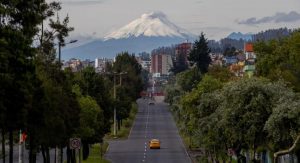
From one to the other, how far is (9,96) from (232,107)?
1600 cm

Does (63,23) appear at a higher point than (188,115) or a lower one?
higher

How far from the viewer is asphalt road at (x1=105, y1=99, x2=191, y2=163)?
252ft

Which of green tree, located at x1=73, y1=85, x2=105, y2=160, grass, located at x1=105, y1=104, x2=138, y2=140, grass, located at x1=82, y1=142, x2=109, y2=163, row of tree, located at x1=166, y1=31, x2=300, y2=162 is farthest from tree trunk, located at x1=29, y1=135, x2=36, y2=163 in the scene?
grass, located at x1=105, y1=104, x2=138, y2=140

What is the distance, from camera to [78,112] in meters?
49.2

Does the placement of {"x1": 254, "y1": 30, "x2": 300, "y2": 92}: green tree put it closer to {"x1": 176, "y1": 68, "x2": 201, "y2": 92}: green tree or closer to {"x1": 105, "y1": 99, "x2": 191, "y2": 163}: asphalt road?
{"x1": 105, "y1": 99, "x2": 191, "y2": 163}: asphalt road

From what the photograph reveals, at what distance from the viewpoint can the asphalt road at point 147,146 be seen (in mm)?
76713

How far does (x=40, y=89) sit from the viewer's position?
35750 millimetres

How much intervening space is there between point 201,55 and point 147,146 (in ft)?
195

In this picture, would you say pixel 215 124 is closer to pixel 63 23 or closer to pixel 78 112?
pixel 78 112

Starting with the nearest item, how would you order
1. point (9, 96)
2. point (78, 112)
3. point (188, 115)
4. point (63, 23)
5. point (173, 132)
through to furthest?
1. point (9, 96)
2. point (63, 23)
3. point (78, 112)
4. point (188, 115)
5. point (173, 132)

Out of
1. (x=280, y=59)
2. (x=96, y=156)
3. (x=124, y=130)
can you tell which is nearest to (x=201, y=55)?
(x=124, y=130)

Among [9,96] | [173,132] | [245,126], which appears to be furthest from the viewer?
[173,132]

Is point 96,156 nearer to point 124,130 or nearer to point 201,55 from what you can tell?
point 124,130

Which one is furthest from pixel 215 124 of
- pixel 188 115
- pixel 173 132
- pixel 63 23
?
pixel 173 132
